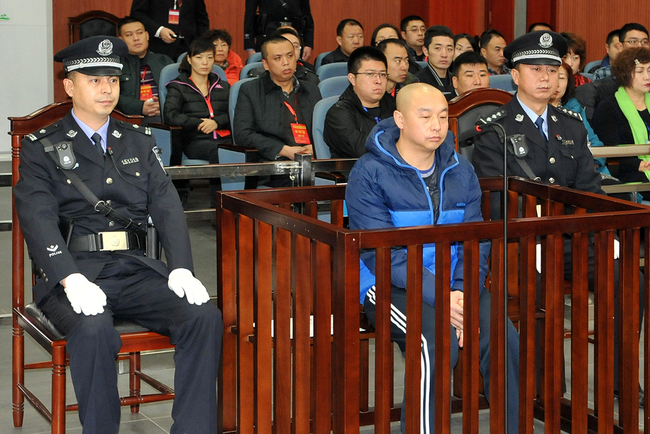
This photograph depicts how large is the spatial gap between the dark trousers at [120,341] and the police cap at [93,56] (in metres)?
0.55

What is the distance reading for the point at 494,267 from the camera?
204cm

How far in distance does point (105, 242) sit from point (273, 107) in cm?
244

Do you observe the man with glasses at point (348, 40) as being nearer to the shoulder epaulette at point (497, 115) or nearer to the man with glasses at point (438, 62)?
the man with glasses at point (438, 62)

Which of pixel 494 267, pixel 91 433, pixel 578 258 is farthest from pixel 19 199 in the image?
pixel 578 258

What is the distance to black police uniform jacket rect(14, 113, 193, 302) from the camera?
7.72ft

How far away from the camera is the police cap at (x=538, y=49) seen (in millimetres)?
3152

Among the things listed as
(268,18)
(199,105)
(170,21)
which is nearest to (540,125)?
(199,105)

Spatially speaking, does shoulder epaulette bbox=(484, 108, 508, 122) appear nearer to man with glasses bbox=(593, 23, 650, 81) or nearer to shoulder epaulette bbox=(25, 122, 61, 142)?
shoulder epaulette bbox=(25, 122, 61, 142)

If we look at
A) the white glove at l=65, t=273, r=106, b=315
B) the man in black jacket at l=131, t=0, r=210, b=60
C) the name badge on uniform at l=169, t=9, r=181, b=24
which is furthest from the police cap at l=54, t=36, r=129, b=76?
the name badge on uniform at l=169, t=9, r=181, b=24

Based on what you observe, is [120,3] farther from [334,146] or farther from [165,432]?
[165,432]

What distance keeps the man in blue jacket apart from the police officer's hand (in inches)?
112

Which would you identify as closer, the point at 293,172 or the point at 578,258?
the point at 578,258

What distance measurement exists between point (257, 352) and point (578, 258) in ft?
2.72

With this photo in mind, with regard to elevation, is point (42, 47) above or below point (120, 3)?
below
